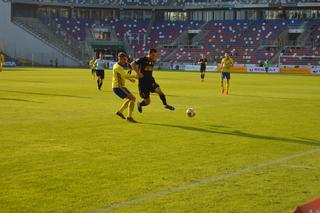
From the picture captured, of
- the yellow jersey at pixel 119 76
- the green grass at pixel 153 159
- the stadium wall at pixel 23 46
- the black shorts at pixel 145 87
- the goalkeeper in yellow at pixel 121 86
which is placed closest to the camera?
the green grass at pixel 153 159

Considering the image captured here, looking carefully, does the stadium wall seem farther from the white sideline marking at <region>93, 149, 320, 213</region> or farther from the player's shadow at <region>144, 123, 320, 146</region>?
the white sideline marking at <region>93, 149, 320, 213</region>

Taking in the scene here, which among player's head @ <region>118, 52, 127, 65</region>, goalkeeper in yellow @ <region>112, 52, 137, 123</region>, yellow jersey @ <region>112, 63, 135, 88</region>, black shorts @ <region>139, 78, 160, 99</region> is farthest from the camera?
black shorts @ <region>139, 78, 160, 99</region>

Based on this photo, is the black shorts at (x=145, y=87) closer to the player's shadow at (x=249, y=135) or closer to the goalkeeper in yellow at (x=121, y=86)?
the goalkeeper in yellow at (x=121, y=86)

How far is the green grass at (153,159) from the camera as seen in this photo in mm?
7457

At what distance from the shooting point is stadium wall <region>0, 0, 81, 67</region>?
8238 centimetres

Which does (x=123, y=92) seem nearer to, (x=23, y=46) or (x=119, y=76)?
(x=119, y=76)

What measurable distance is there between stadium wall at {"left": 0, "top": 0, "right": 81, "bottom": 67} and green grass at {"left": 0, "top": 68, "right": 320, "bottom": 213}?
211 ft

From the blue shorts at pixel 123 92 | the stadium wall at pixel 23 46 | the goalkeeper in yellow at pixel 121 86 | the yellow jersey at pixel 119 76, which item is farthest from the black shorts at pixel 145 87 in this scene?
the stadium wall at pixel 23 46

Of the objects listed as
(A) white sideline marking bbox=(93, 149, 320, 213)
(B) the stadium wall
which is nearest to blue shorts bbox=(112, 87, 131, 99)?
(A) white sideline marking bbox=(93, 149, 320, 213)

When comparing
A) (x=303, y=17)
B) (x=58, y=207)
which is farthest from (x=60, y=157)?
(x=303, y=17)

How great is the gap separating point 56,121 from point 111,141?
3.93m

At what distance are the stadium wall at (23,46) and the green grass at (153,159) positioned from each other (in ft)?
211

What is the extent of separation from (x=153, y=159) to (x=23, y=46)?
75.5m

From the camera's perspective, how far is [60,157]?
34.0ft
